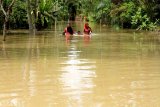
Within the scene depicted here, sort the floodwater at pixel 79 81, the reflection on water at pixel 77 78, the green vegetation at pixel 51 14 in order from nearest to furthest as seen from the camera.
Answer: the floodwater at pixel 79 81 < the reflection on water at pixel 77 78 < the green vegetation at pixel 51 14

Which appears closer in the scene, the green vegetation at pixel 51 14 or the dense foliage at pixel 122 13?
the green vegetation at pixel 51 14

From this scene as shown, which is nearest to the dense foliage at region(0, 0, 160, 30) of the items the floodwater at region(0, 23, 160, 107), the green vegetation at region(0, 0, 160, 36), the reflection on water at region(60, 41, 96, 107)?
the green vegetation at region(0, 0, 160, 36)

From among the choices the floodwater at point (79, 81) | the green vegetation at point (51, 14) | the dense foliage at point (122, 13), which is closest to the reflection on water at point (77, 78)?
the floodwater at point (79, 81)

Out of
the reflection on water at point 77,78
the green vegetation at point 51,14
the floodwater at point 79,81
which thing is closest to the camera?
the floodwater at point 79,81

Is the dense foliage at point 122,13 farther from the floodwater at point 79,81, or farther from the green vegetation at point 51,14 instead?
the floodwater at point 79,81

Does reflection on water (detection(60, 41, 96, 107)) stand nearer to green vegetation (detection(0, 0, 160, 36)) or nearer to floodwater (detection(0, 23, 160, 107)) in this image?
floodwater (detection(0, 23, 160, 107))

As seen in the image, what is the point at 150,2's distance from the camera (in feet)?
125

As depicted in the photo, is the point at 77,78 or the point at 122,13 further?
the point at 122,13

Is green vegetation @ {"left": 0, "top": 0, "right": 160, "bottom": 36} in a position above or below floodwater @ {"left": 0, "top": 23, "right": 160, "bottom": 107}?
above

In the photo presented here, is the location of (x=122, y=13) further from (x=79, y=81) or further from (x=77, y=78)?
(x=79, y=81)

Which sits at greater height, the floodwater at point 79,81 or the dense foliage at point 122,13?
the dense foliage at point 122,13

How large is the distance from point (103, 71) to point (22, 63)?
10.1ft

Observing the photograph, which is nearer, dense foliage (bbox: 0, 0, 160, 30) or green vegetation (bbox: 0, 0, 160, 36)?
green vegetation (bbox: 0, 0, 160, 36)

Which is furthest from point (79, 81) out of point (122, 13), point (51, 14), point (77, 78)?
point (122, 13)
